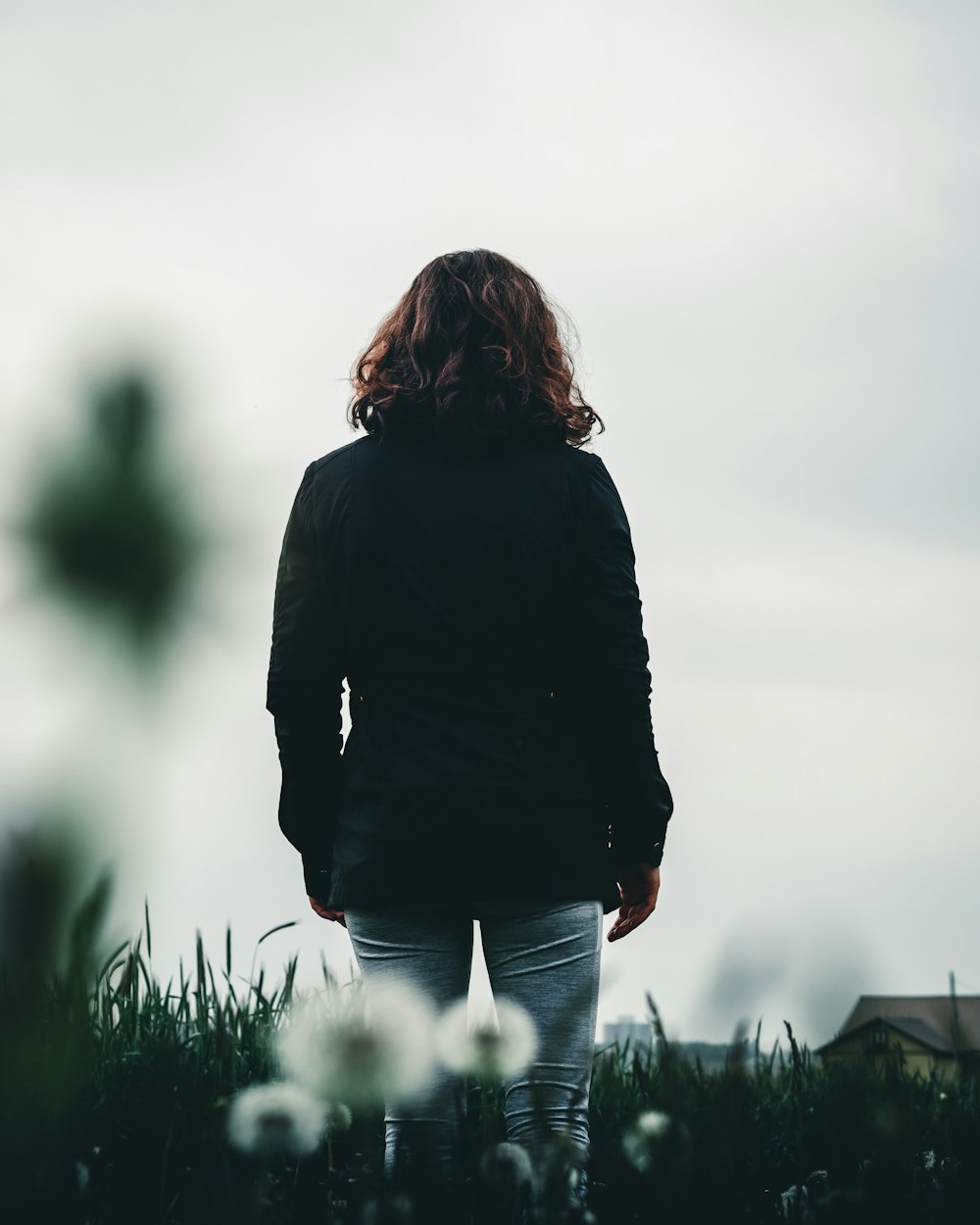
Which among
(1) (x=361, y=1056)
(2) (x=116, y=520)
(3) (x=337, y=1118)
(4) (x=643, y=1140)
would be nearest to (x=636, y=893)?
(3) (x=337, y=1118)

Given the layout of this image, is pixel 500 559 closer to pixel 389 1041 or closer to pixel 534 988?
pixel 534 988

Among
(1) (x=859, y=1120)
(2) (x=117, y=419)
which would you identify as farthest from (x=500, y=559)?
(2) (x=117, y=419)

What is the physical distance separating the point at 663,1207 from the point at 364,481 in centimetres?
155

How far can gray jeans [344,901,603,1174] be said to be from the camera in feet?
7.64

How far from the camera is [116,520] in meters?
17.3

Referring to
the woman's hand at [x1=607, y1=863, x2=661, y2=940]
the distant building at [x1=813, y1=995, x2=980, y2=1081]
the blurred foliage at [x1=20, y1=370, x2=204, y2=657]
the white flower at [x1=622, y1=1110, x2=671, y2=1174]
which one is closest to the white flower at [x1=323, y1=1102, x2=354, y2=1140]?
the white flower at [x1=622, y1=1110, x2=671, y2=1174]

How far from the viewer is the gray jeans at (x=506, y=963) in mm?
2330

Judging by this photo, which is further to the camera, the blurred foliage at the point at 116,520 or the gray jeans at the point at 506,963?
the blurred foliage at the point at 116,520

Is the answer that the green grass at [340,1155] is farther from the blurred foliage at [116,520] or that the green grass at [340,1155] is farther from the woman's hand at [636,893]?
the blurred foliage at [116,520]

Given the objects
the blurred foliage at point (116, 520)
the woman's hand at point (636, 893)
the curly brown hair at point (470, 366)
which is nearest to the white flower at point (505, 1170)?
the woman's hand at point (636, 893)

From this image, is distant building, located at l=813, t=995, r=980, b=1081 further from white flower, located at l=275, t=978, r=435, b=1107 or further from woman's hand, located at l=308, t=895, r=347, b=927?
woman's hand, located at l=308, t=895, r=347, b=927

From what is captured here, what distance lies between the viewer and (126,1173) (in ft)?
8.18

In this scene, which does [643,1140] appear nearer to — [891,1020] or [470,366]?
[891,1020]

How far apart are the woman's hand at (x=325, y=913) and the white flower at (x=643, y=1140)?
2.87 feet
